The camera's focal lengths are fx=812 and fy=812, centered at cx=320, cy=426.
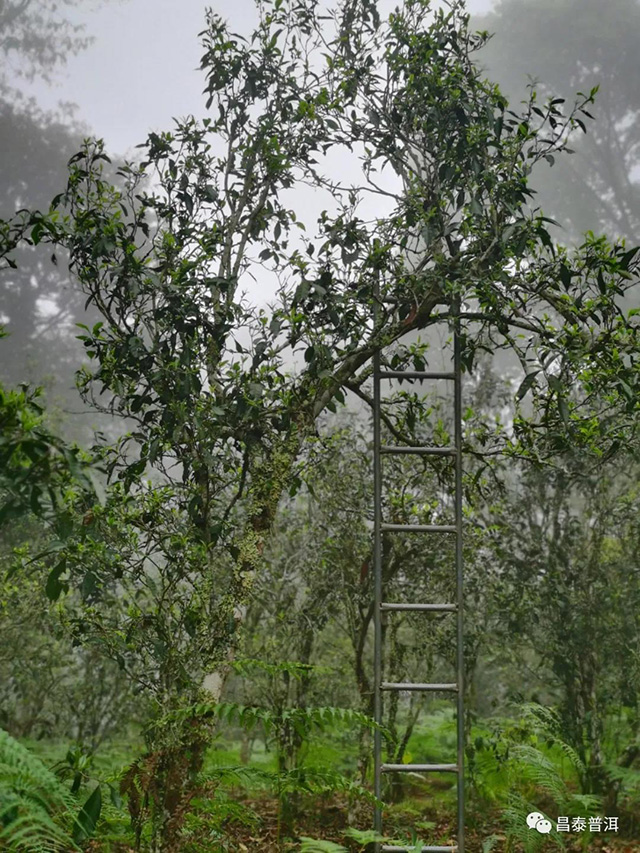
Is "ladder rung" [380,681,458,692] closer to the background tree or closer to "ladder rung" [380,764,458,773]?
"ladder rung" [380,764,458,773]

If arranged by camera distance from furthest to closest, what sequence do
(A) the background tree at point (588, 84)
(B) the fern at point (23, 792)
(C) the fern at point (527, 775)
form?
(A) the background tree at point (588, 84)
(C) the fern at point (527, 775)
(B) the fern at point (23, 792)

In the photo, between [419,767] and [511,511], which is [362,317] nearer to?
[419,767]

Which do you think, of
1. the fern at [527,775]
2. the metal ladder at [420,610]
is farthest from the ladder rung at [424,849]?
the fern at [527,775]

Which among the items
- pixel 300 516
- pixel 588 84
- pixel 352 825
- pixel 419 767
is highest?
pixel 588 84

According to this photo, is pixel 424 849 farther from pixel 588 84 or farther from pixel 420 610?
pixel 588 84

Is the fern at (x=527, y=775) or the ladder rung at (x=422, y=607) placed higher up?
the ladder rung at (x=422, y=607)

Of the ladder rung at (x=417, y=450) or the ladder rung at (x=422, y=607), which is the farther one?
the ladder rung at (x=417, y=450)

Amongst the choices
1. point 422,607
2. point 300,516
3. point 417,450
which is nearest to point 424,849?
point 422,607

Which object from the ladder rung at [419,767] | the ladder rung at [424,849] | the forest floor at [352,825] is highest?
the ladder rung at [419,767]

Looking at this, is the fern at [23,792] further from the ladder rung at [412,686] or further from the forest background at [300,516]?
the ladder rung at [412,686]

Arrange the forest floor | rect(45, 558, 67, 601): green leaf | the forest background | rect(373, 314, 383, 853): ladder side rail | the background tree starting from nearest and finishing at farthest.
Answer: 1. rect(45, 558, 67, 601): green leaf
2. the forest background
3. rect(373, 314, 383, 853): ladder side rail
4. the forest floor
5. the background tree

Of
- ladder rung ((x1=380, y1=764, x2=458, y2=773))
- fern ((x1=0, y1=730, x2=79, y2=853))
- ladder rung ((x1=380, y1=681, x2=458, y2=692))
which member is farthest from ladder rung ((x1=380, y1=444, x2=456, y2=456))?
fern ((x1=0, y1=730, x2=79, y2=853))

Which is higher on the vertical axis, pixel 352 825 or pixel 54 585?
pixel 54 585

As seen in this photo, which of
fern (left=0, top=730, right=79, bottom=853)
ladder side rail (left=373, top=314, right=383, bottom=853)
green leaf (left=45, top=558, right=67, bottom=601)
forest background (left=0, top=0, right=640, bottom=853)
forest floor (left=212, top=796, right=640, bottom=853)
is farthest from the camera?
forest floor (left=212, top=796, right=640, bottom=853)
